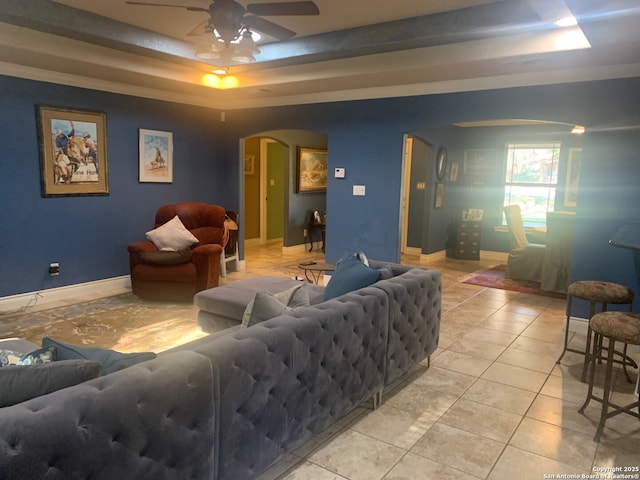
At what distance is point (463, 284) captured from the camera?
20.9ft

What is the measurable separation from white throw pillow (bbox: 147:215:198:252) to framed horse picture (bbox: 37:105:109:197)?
2.76 ft

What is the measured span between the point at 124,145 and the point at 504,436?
5225 millimetres

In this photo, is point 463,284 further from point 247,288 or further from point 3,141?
point 3,141

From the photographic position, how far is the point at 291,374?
2.06m

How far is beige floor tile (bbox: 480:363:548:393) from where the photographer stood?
3.28 metres

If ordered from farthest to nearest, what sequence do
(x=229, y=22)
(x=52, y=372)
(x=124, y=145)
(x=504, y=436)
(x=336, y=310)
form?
(x=124, y=145) → (x=229, y=22) → (x=504, y=436) → (x=336, y=310) → (x=52, y=372)

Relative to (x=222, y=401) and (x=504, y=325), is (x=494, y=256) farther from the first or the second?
(x=222, y=401)

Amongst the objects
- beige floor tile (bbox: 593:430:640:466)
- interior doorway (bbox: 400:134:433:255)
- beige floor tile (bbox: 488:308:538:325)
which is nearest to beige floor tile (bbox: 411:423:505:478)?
beige floor tile (bbox: 593:430:640:466)

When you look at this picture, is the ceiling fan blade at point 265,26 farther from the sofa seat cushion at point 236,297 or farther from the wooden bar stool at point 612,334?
the wooden bar stool at point 612,334

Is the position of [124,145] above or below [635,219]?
above

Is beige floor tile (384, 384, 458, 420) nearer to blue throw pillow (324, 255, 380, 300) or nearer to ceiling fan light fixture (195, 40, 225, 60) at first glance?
blue throw pillow (324, 255, 380, 300)

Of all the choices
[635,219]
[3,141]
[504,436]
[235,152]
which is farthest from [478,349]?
[3,141]

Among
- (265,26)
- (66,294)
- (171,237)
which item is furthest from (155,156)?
(265,26)

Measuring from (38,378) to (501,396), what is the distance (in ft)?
9.23
